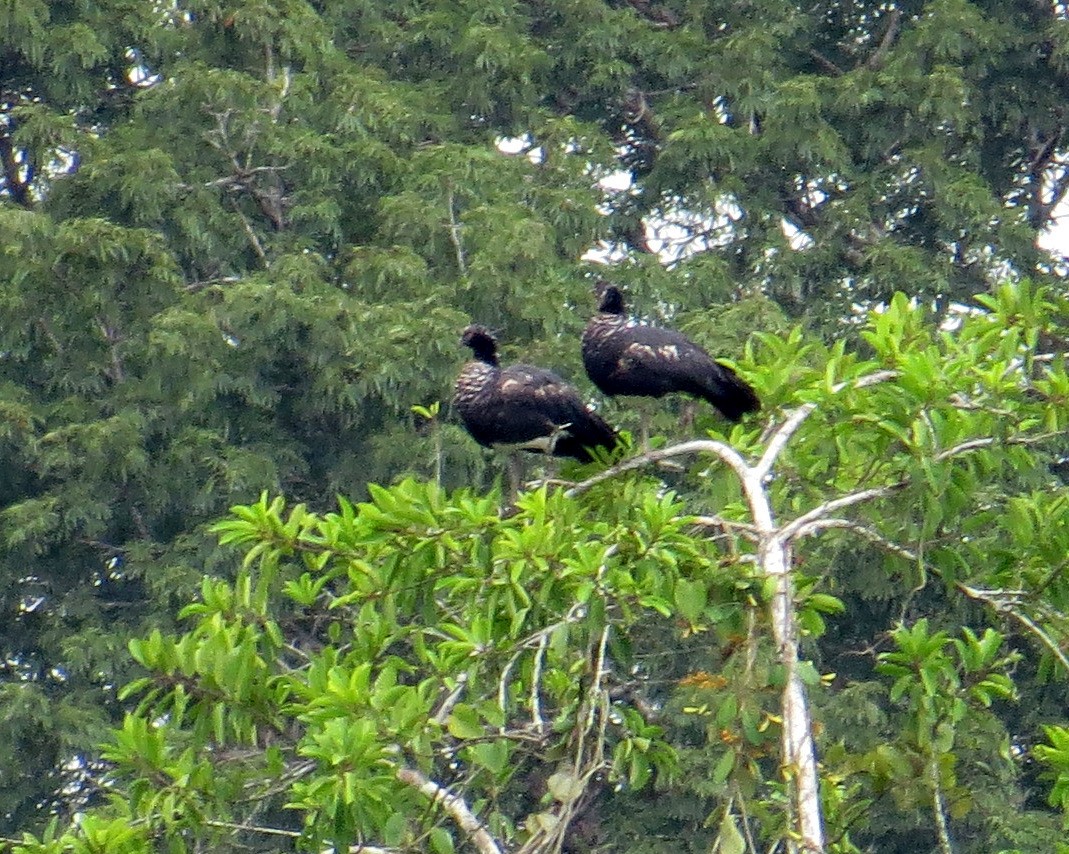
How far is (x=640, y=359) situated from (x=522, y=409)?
1.20 ft

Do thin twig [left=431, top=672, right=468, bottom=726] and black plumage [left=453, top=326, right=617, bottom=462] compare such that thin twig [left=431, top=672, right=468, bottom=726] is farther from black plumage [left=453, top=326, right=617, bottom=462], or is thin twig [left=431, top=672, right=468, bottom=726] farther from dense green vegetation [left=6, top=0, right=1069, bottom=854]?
black plumage [left=453, top=326, right=617, bottom=462]

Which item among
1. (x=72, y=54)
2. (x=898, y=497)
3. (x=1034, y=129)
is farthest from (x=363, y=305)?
(x=898, y=497)

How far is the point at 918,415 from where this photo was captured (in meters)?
4.17

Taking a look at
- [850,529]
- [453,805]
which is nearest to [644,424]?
[850,529]

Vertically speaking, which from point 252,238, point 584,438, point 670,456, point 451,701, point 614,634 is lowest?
point 451,701

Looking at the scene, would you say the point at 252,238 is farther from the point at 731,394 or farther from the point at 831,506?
the point at 831,506

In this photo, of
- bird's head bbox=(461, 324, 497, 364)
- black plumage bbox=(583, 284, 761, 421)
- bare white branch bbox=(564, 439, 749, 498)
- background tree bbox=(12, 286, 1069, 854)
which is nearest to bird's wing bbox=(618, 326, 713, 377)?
black plumage bbox=(583, 284, 761, 421)

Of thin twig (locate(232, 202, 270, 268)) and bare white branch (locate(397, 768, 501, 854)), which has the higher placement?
thin twig (locate(232, 202, 270, 268))

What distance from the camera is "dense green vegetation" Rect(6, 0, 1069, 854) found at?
406 centimetres

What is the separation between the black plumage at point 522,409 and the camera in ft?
18.7

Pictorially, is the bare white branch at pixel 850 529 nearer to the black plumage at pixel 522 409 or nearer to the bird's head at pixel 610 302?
the black plumage at pixel 522 409

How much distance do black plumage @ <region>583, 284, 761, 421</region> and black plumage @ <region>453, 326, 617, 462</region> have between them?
184 mm

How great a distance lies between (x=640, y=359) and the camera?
6.09 metres

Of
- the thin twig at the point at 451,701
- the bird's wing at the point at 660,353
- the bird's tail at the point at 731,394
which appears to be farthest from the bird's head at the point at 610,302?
the thin twig at the point at 451,701
